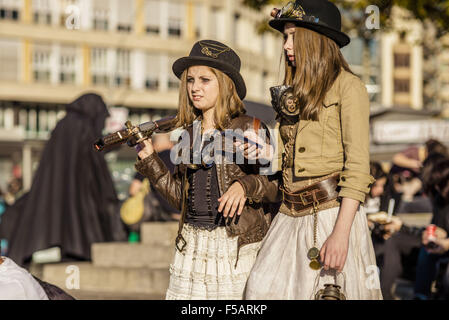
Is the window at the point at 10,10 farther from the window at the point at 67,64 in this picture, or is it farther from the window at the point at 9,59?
the window at the point at 67,64

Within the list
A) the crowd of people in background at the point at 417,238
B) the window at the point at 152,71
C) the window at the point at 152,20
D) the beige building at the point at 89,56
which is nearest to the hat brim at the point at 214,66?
the crowd of people in background at the point at 417,238

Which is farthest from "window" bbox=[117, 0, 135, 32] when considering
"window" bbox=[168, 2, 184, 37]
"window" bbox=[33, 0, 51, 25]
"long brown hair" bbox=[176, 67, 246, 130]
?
"long brown hair" bbox=[176, 67, 246, 130]

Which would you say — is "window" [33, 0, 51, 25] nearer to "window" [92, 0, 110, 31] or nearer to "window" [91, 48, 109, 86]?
"window" [92, 0, 110, 31]

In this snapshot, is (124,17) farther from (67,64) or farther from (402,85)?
(402,85)

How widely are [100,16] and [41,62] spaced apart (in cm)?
455

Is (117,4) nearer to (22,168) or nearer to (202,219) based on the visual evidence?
(22,168)

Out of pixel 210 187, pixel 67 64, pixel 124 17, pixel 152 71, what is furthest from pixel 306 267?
pixel 124 17

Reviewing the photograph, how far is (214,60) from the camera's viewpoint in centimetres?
404

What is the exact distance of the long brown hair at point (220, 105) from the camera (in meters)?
4.11

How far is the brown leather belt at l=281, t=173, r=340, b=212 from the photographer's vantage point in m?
3.50

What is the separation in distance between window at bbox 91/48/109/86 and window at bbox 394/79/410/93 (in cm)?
4499

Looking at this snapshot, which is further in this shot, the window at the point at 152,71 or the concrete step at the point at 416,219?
the window at the point at 152,71

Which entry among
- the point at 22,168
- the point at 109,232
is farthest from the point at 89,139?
the point at 22,168

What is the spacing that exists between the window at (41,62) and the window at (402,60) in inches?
1925
